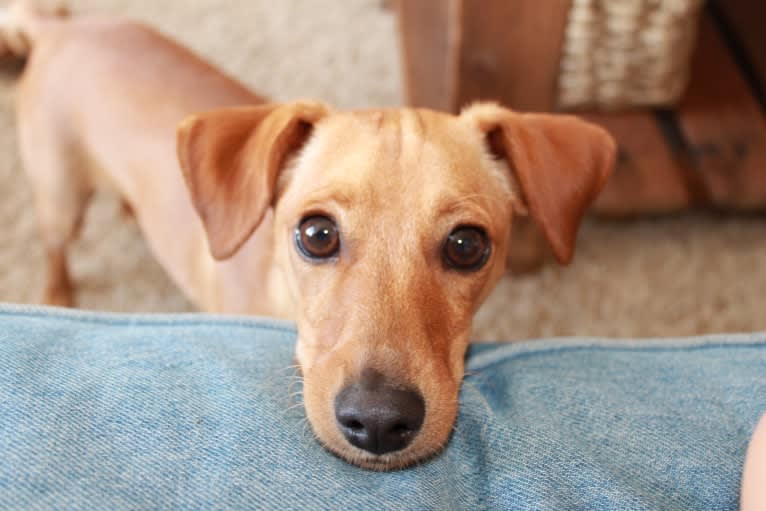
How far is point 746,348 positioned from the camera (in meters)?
1.21

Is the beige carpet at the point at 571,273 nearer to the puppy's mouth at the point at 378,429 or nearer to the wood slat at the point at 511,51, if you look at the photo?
the wood slat at the point at 511,51

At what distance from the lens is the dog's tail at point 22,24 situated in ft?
7.47

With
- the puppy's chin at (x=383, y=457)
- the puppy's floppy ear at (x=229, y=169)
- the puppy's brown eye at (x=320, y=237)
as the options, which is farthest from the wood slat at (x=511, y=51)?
the puppy's chin at (x=383, y=457)

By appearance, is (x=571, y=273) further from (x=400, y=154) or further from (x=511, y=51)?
(x=400, y=154)

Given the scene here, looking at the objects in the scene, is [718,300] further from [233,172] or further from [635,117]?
[233,172]

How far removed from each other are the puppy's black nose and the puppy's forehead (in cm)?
40

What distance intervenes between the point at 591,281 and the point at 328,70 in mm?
1552

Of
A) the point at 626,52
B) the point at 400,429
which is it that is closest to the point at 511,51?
the point at 626,52

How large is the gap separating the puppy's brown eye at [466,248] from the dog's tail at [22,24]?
1722 mm

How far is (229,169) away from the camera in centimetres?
138

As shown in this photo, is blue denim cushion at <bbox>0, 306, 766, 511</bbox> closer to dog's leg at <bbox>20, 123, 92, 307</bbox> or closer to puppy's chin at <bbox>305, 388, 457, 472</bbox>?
puppy's chin at <bbox>305, 388, 457, 472</bbox>

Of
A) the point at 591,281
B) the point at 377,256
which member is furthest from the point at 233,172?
the point at 591,281

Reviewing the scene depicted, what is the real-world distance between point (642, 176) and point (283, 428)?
1.90 m

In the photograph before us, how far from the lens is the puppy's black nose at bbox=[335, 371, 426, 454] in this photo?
1.01 metres
